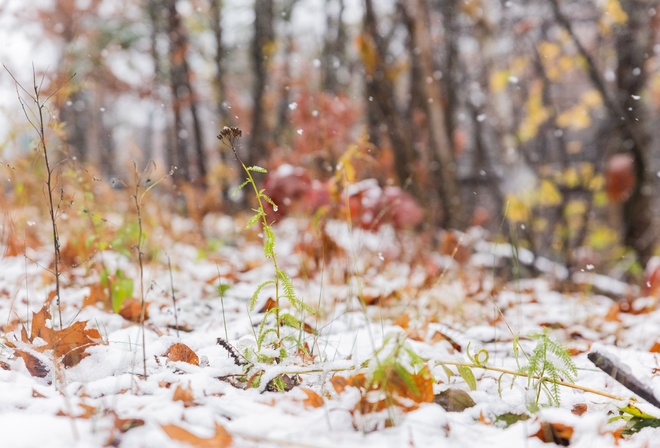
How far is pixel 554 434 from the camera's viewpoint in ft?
3.88

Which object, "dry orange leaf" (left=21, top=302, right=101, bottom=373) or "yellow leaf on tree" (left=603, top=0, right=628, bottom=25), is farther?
"yellow leaf on tree" (left=603, top=0, right=628, bottom=25)

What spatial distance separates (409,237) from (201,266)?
2187 millimetres

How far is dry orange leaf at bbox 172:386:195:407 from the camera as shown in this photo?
121cm

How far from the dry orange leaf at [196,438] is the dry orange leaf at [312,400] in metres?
0.27

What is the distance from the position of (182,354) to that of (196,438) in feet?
1.81

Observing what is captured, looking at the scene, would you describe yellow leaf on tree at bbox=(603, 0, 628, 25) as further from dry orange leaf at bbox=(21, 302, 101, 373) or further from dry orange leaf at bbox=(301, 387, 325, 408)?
dry orange leaf at bbox=(21, 302, 101, 373)

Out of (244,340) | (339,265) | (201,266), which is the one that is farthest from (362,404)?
(201,266)

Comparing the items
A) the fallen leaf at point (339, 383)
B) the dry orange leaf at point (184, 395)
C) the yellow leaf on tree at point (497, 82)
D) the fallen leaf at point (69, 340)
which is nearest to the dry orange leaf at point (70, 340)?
the fallen leaf at point (69, 340)

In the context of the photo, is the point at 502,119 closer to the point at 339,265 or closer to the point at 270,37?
the point at 339,265

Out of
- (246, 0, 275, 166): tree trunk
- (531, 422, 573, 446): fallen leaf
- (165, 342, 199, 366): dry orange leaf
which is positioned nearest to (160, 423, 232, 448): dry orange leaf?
(165, 342, 199, 366): dry orange leaf

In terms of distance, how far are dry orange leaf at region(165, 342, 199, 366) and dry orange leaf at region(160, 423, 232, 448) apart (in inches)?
20.2

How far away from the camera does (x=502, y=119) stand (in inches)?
213

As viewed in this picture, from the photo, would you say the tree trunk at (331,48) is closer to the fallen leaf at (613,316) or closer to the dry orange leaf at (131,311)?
the fallen leaf at (613,316)

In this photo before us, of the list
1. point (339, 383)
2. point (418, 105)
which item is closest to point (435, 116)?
point (418, 105)
